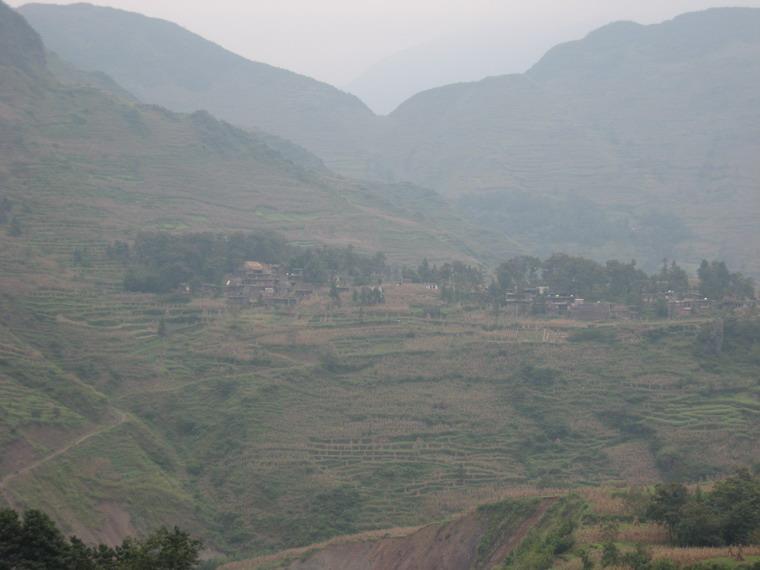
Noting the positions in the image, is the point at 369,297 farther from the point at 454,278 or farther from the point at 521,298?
the point at 454,278

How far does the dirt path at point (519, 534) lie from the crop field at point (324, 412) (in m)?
6.35

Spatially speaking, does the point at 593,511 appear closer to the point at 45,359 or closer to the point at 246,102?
the point at 45,359

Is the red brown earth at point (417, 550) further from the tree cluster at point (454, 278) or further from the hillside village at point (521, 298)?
the tree cluster at point (454, 278)

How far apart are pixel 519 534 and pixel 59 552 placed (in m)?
13.5

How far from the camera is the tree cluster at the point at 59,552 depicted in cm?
1733

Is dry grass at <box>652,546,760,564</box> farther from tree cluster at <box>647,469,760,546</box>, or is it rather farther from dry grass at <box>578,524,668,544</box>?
dry grass at <box>578,524,668,544</box>

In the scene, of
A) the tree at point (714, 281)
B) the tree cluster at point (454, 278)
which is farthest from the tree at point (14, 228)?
the tree at point (714, 281)

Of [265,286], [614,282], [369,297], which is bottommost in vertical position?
[369,297]

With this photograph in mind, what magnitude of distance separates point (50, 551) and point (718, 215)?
92387 mm

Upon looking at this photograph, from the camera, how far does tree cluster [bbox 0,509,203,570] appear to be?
17.3m

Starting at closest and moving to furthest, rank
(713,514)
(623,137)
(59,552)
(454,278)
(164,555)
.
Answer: (59,552) → (164,555) → (713,514) → (454,278) → (623,137)

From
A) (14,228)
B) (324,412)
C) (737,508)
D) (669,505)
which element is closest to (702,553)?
(737,508)

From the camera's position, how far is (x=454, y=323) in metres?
50.1

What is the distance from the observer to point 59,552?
17.9 meters
